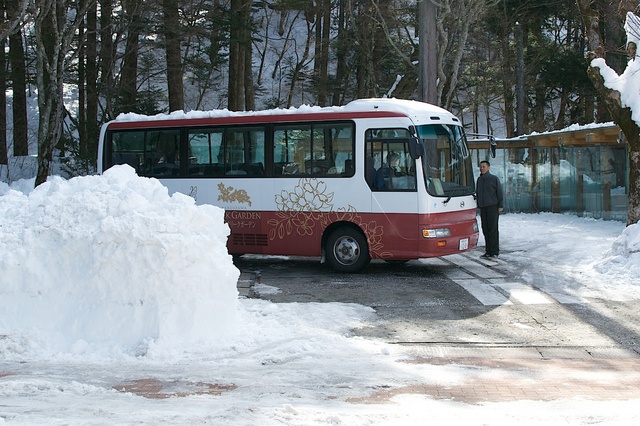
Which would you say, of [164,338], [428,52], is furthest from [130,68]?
[164,338]

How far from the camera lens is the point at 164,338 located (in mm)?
7992

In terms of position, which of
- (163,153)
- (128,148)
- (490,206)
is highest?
(128,148)

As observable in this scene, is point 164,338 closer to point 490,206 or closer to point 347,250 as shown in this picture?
point 347,250

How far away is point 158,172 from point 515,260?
747 cm

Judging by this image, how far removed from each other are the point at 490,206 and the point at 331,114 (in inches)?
155

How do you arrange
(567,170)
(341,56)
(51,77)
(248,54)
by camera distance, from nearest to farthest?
(51,77) < (567,170) < (248,54) < (341,56)

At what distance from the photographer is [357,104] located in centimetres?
1412

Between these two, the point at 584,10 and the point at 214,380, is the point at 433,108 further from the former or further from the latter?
the point at 214,380

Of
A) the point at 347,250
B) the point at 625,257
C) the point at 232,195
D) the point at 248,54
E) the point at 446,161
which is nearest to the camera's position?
the point at 625,257

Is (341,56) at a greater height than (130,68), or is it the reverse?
(341,56)

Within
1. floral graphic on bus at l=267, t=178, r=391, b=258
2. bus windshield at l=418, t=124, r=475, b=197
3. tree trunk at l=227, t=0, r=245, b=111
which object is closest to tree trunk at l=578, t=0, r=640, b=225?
bus windshield at l=418, t=124, r=475, b=197

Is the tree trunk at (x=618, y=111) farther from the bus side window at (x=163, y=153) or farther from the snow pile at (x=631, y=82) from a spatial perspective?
the bus side window at (x=163, y=153)

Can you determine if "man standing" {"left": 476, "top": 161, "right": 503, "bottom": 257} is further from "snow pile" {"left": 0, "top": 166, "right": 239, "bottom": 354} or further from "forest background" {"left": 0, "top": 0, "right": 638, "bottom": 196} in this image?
"snow pile" {"left": 0, "top": 166, "right": 239, "bottom": 354}

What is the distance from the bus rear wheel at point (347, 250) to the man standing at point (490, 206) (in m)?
3.06
